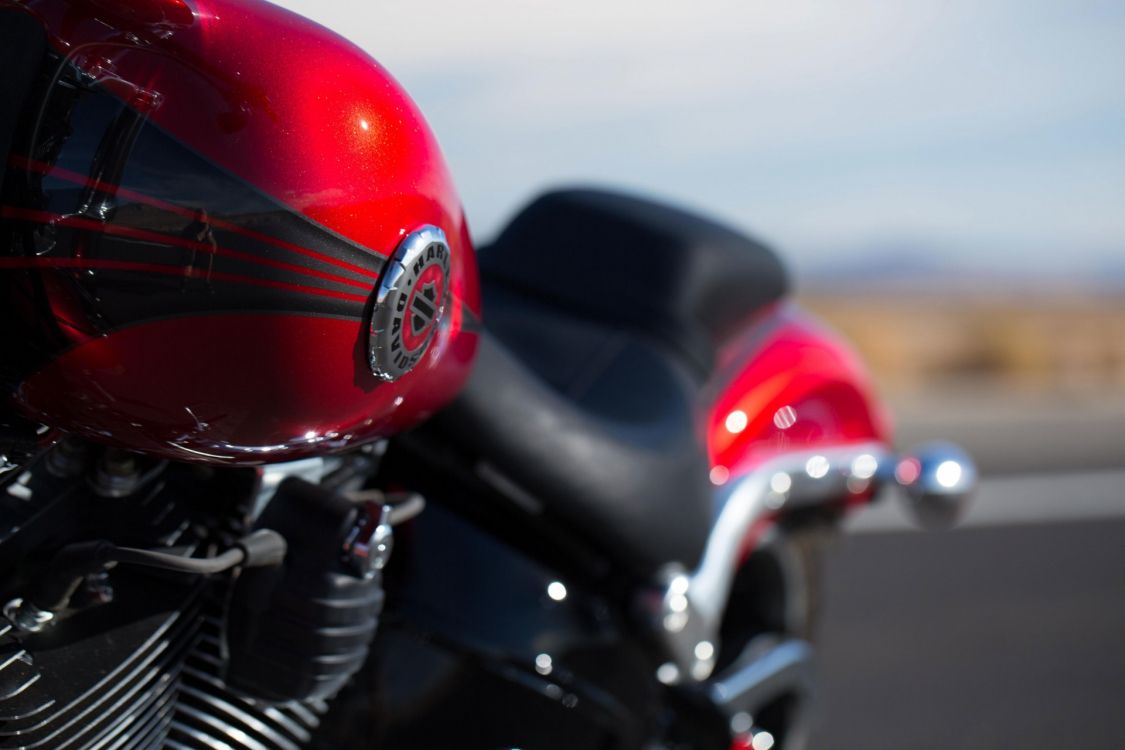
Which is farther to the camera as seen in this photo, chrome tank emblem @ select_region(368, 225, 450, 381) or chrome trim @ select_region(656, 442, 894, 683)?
chrome trim @ select_region(656, 442, 894, 683)

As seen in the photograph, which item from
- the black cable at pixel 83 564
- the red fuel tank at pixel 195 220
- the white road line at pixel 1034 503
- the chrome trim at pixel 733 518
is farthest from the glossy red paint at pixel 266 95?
the white road line at pixel 1034 503

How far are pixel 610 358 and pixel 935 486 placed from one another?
72 cm

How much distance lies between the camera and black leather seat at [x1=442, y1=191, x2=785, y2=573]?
5.82 feet

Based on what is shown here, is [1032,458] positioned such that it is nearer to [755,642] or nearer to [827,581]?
[827,581]

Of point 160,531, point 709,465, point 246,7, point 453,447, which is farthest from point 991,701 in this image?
point 246,7

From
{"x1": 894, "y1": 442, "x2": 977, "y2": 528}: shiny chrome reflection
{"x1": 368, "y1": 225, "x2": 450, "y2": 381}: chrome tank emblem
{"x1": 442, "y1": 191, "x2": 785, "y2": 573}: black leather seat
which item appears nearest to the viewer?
{"x1": 368, "y1": 225, "x2": 450, "y2": 381}: chrome tank emblem

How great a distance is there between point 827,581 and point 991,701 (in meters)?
1.06

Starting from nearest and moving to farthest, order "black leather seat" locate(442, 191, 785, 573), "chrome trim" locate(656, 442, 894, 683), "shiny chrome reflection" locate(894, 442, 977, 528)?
"black leather seat" locate(442, 191, 785, 573) → "chrome trim" locate(656, 442, 894, 683) → "shiny chrome reflection" locate(894, 442, 977, 528)

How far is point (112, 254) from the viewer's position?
108 cm

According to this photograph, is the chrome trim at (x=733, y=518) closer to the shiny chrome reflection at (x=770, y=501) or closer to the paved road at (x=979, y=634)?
the shiny chrome reflection at (x=770, y=501)

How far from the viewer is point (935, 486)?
2.54 meters

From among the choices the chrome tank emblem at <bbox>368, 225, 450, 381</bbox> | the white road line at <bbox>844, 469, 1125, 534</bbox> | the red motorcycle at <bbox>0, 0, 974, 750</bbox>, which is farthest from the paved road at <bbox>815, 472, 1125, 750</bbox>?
the chrome tank emblem at <bbox>368, 225, 450, 381</bbox>

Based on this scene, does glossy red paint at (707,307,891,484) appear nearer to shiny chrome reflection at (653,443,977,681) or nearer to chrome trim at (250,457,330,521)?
shiny chrome reflection at (653,443,977,681)

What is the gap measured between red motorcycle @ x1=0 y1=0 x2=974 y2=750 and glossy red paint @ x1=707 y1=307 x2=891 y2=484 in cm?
1
